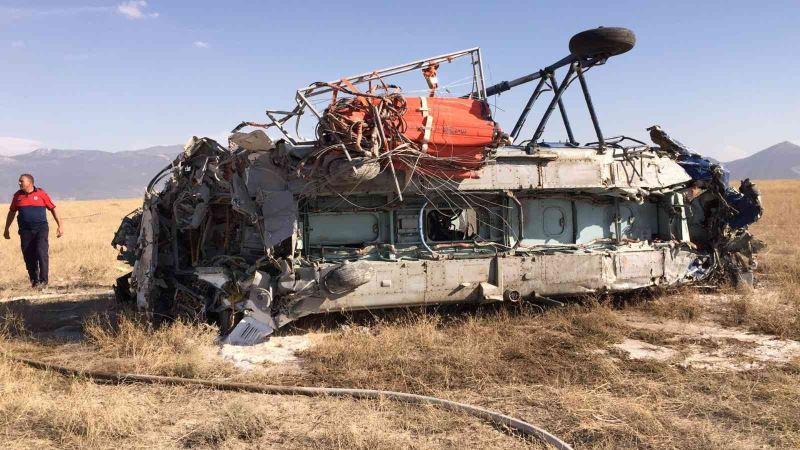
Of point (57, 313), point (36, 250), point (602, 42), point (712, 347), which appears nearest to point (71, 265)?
point (36, 250)

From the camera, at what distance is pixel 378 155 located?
7160 mm

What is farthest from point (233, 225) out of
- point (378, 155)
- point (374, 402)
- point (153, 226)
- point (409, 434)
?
point (409, 434)

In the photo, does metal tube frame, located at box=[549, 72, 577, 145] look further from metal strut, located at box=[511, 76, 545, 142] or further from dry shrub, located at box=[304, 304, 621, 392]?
dry shrub, located at box=[304, 304, 621, 392]

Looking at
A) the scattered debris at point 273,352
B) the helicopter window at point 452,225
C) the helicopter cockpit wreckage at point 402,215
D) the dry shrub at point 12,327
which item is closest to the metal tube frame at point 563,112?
the helicopter cockpit wreckage at point 402,215

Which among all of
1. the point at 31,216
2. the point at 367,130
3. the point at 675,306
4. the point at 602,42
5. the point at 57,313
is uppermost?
the point at 602,42

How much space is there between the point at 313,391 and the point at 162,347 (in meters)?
2.14

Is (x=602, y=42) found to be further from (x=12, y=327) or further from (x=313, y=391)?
(x=12, y=327)

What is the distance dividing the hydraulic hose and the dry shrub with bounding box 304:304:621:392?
360 millimetres

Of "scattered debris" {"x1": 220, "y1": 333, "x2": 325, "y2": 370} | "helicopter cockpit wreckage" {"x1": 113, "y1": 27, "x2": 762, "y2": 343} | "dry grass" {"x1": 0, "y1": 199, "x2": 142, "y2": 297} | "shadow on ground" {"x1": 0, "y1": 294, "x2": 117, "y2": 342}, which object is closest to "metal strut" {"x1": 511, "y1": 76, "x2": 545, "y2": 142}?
"helicopter cockpit wreckage" {"x1": 113, "y1": 27, "x2": 762, "y2": 343}

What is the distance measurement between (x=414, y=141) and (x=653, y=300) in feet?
16.3

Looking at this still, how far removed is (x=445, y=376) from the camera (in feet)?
19.6

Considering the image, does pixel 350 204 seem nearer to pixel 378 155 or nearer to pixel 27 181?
pixel 378 155

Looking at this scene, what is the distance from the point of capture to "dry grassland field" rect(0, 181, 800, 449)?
467 centimetres

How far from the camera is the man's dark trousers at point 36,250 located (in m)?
11.5
